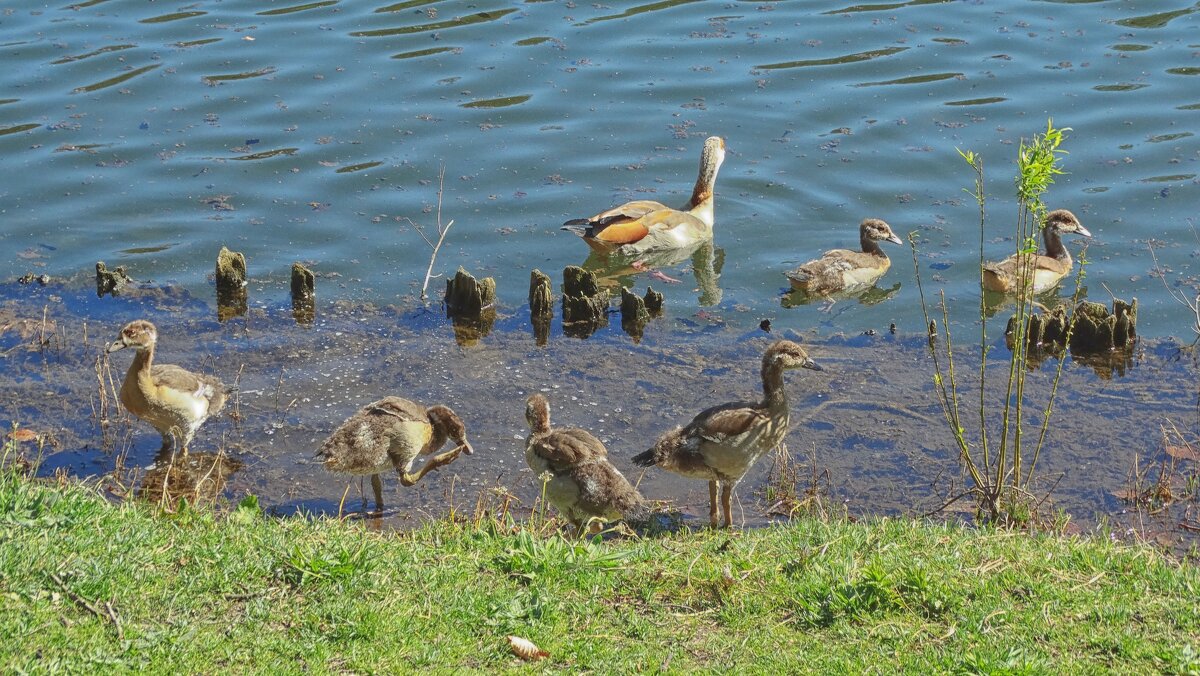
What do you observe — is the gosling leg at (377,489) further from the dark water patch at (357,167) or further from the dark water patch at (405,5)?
the dark water patch at (405,5)

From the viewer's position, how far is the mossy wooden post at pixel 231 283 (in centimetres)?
1385

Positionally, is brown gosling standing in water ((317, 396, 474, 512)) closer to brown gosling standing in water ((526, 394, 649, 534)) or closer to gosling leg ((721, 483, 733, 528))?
brown gosling standing in water ((526, 394, 649, 534))

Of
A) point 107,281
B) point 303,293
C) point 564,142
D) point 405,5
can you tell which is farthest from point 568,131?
point 107,281

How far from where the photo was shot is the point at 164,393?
10.8 m

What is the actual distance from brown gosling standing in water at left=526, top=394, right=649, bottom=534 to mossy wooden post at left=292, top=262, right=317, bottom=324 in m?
4.68

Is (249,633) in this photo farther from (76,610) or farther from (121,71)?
(121,71)

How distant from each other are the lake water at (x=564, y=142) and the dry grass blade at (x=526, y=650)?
5834 mm

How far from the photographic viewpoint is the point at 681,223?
53.2 feet

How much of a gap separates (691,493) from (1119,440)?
3.74 meters

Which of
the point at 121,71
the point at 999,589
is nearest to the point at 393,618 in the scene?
the point at 999,589

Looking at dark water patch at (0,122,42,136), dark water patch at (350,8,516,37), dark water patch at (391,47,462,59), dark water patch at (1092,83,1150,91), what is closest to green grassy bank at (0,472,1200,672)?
dark water patch at (0,122,42,136)

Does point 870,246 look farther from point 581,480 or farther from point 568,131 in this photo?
point 581,480

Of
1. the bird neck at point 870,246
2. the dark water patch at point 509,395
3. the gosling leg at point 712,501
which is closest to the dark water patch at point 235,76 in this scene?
the dark water patch at point 509,395

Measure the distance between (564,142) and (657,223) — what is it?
8.93ft
